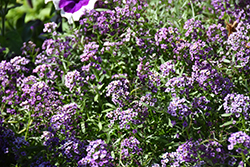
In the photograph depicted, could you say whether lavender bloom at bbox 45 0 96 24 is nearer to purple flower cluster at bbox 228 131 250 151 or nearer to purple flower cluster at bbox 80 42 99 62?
purple flower cluster at bbox 80 42 99 62

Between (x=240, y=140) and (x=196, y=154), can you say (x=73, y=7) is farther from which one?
(x=240, y=140)

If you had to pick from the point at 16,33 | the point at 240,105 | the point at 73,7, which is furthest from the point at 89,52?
the point at 16,33

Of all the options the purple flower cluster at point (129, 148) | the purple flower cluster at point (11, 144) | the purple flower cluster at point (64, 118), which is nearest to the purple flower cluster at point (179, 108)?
the purple flower cluster at point (129, 148)

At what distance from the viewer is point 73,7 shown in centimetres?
363

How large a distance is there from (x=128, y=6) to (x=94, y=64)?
2.39ft

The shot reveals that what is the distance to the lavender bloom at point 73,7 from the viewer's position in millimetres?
3484

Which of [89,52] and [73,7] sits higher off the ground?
[73,7]

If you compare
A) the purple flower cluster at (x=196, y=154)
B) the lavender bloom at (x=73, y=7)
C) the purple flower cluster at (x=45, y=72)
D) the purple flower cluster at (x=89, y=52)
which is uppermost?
the lavender bloom at (x=73, y=7)

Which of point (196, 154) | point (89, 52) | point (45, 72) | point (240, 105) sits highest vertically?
point (89, 52)

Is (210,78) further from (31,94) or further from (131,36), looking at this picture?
(31,94)

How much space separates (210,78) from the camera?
228cm

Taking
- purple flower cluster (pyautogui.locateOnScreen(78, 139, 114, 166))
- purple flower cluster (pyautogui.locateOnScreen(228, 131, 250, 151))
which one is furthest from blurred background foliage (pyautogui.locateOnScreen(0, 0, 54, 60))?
purple flower cluster (pyautogui.locateOnScreen(228, 131, 250, 151))

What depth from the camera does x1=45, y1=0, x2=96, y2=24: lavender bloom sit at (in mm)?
3484

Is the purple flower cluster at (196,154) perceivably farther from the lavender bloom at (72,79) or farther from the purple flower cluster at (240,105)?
the lavender bloom at (72,79)
